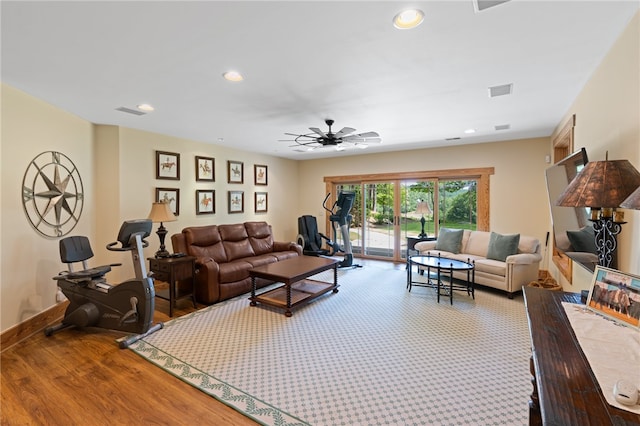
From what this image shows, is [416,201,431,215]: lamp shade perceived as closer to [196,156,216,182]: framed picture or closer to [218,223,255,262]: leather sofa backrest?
[218,223,255,262]: leather sofa backrest

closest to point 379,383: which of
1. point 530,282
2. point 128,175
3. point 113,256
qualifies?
point 530,282

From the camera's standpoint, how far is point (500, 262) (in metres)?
4.45

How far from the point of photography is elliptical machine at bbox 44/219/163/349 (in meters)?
2.95

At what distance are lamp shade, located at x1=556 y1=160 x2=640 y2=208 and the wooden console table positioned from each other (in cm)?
63

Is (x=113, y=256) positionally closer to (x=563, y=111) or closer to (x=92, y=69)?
(x=92, y=69)

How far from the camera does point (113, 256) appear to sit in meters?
4.27

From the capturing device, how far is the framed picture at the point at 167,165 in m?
4.82

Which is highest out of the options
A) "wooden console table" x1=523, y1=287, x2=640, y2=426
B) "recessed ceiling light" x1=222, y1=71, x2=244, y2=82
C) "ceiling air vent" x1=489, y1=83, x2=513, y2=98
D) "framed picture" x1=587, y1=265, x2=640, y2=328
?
"ceiling air vent" x1=489, y1=83, x2=513, y2=98

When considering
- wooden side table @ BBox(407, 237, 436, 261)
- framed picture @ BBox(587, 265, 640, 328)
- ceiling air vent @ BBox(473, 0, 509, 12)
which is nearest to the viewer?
framed picture @ BBox(587, 265, 640, 328)

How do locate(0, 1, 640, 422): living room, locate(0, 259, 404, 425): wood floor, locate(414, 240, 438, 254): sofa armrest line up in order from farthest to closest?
1. locate(414, 240, 438, 254): sofa armrest
2. locate(0, 1, 640, 422): living room
3. locate(0, 259, 404, 425): wood floor

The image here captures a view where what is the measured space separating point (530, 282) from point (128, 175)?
617cm

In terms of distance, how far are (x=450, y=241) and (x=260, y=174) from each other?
4240 mm

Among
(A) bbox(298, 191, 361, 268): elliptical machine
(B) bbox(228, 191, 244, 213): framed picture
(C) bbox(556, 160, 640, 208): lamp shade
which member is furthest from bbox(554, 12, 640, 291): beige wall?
A: (B) bbox(228, 191, 244, 213): framed picture

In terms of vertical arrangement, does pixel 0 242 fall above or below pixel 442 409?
above
